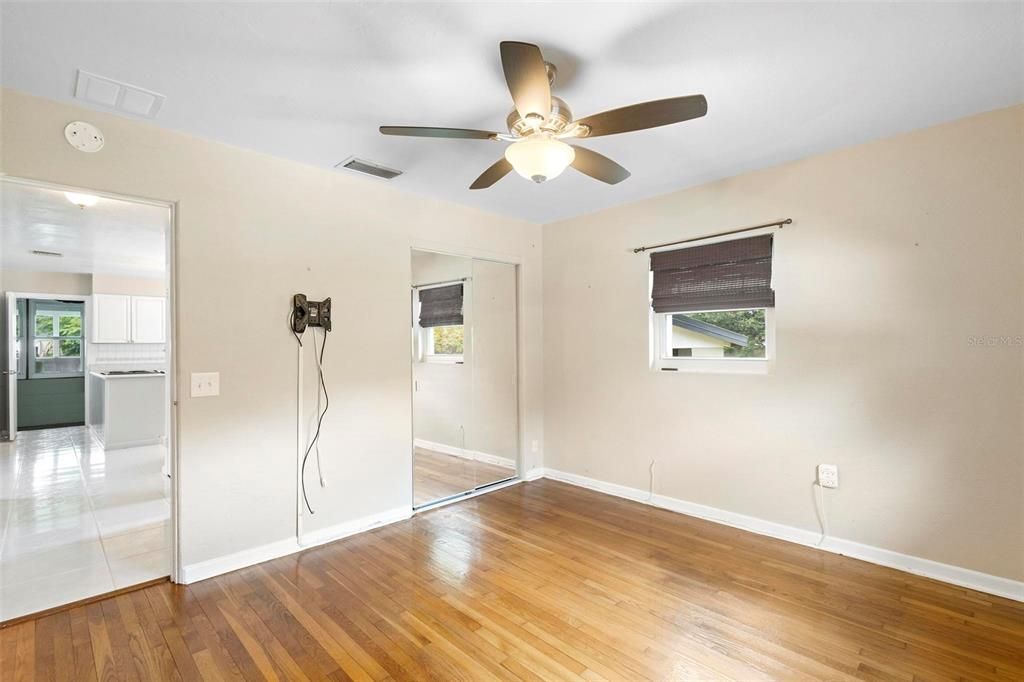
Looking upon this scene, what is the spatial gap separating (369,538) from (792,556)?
2.67 meters

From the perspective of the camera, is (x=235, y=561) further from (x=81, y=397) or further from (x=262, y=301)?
(x=81, y=397)

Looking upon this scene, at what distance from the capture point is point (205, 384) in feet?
8.82

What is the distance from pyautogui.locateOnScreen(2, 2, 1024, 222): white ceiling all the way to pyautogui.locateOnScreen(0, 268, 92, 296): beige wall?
680 centimetres

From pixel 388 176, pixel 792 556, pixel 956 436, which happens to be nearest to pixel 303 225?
pixel 388 176

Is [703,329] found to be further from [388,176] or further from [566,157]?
[388,176]

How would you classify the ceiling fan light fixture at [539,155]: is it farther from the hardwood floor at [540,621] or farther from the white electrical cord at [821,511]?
the white electrical cord at [821,511]

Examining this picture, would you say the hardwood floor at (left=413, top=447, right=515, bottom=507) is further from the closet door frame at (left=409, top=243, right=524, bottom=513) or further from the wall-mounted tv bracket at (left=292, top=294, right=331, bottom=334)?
the wall-mounted tv bracket at (left=292, top=294, right=331, bottom=334)

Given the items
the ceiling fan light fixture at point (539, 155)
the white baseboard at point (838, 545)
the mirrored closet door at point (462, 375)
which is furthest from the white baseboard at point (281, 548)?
the ceiling fan light fixture at point (539, 155)

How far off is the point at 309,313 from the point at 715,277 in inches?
112

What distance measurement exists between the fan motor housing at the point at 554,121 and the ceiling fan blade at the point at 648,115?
0.11 m

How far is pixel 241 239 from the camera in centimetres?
284

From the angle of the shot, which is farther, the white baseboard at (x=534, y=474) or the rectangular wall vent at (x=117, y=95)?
the white baseboard at (x=534, y=474)

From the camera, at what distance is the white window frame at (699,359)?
327 cm

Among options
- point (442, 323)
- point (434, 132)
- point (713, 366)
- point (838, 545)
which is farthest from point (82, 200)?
point (838, 545)
